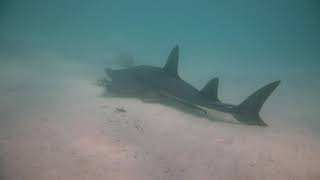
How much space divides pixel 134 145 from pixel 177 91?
3.83 metres

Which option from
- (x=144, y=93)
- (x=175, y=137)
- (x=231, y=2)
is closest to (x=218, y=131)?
(x=175, y=137)

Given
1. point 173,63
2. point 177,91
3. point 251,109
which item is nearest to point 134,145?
point 177,91

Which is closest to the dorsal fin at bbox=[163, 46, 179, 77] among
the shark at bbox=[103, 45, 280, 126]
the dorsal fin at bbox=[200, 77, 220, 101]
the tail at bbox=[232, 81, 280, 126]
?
the shark at bbox=[103, 45, 280, 126]

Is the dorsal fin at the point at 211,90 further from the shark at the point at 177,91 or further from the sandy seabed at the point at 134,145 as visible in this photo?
the sandy seabed at the point at 134,145

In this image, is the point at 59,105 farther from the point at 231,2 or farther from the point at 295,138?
the point at 231,2

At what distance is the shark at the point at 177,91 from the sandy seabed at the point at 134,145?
1.56ft

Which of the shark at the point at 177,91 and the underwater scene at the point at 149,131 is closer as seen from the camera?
the underwater scene at the point at 149,131

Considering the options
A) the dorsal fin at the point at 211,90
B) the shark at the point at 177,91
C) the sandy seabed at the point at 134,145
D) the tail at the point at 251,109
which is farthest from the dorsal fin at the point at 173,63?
the tail at the point at 251,109

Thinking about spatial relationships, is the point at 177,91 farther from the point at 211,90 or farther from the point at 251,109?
the point at 251,109

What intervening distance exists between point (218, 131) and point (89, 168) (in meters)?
4.23

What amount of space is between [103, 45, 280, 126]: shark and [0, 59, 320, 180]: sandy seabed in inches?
18.7

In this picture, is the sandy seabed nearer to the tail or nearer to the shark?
the tail

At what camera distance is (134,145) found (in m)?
6.99

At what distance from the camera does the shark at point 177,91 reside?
910 cm
